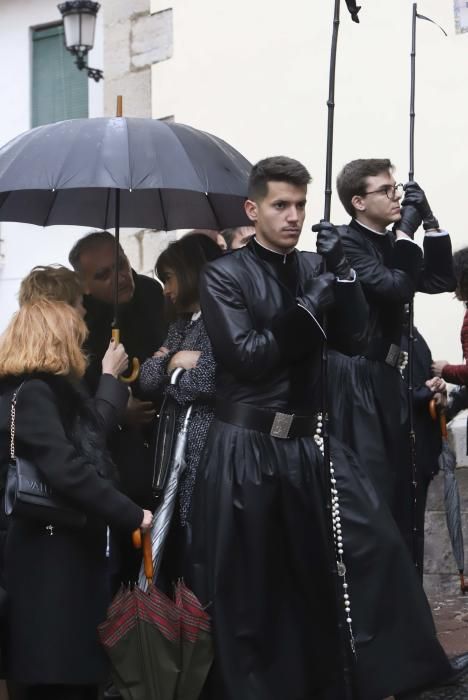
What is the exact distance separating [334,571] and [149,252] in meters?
5.43

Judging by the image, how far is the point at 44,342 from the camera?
14.8ft

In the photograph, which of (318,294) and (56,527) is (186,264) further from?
(56,527)

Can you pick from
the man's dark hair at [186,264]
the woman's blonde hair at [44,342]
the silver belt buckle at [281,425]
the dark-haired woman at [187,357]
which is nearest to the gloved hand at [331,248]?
the silver belt buckle at [281,425]

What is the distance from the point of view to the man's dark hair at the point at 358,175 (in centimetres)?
580

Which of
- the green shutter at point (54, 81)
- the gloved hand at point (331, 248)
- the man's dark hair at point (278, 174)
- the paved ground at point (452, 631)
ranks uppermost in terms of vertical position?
the green shutter at point (54, 81)

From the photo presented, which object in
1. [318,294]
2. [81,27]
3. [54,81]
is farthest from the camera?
[54,81]

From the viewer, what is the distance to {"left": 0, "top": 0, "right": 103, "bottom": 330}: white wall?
11.9 metres

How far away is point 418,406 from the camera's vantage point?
606cm

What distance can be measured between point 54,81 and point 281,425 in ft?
27.6

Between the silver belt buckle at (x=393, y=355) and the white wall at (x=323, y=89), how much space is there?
7.18 ft

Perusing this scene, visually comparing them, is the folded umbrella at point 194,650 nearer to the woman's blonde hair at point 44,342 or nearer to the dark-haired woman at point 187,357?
the dark-haired woman at point 187,357

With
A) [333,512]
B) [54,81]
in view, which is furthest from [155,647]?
[54,81]

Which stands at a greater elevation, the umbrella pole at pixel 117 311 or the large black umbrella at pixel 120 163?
the large black umbrella at pixel 120 163

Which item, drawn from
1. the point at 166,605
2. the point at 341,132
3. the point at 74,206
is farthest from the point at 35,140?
the point at 341,132
